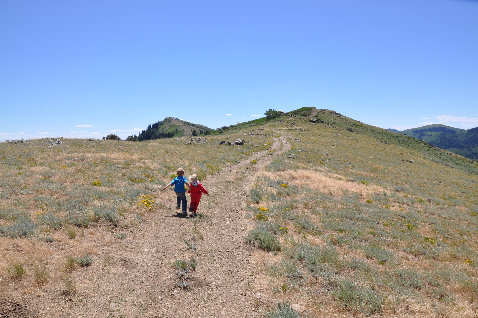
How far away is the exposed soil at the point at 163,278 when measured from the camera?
257 inches

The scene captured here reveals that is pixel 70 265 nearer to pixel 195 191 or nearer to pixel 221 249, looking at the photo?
pixel 221 249

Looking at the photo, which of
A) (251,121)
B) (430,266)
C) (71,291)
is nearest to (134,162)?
(71,291)

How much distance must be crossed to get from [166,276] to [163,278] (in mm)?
138

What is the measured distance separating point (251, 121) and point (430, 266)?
9685 cm

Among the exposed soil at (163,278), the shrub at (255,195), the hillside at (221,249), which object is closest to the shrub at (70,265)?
the hillside at (221,249)

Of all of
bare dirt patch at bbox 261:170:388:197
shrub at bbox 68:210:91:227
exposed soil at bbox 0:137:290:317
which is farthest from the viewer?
bare dirt patch at bbox 261:170:388:197

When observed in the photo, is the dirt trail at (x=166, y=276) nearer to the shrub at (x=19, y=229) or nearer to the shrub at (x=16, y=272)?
the shrub at (x=16, y=272)

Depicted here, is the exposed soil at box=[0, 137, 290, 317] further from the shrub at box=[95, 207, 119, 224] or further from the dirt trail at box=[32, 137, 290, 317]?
the shrub at box=[95, 207, 119, 224]

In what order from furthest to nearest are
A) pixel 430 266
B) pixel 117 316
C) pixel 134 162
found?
pixel 134 162 → pixel 430 266 → pixel 117 316

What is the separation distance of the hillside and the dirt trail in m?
0.04

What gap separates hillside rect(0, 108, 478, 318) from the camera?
278 inches

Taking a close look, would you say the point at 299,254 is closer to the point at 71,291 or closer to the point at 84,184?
the point at 71,291

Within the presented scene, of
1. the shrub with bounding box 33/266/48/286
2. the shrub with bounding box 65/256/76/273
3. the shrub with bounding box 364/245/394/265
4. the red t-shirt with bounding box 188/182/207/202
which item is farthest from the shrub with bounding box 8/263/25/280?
the shrub with bounding box 364/245/394/265

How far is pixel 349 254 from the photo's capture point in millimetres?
11172
